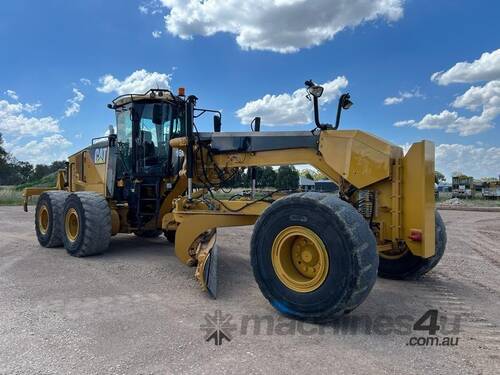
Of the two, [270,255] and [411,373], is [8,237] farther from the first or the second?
[411,373]

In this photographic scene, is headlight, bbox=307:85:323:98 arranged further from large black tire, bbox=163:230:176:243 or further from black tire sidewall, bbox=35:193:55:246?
black tire sidewall, bbox=35:193:55:246

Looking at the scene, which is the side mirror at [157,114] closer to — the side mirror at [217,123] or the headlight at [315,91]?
the side mirror at [217,123]

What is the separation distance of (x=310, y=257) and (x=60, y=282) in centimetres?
390

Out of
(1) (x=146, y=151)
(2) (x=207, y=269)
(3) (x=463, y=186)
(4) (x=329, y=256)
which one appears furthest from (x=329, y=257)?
(3) (x=463, y=186)

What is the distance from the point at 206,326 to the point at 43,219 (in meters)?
7.10

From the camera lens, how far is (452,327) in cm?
442

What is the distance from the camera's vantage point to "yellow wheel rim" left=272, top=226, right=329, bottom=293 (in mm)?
4463


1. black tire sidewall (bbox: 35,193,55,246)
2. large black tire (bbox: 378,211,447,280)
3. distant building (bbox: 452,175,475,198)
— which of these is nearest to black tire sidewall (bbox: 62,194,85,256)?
black tire sidewall (bbox: 35,193,55,246)

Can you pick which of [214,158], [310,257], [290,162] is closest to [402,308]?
[310,257]

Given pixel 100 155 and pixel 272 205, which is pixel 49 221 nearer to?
pixel 100 155

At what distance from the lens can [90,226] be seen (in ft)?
26.2

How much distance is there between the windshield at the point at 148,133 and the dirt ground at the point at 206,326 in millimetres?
2157

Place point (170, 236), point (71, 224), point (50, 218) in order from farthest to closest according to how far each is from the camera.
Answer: point (170, 236)
point (50, 218)
point (71, 224)

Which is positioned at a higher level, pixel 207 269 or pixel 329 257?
pixel 329 257
